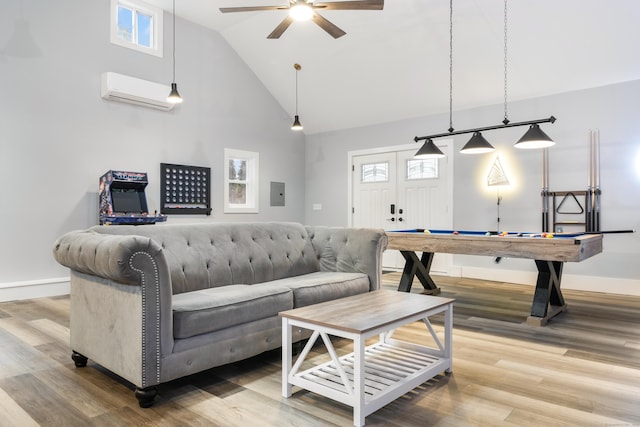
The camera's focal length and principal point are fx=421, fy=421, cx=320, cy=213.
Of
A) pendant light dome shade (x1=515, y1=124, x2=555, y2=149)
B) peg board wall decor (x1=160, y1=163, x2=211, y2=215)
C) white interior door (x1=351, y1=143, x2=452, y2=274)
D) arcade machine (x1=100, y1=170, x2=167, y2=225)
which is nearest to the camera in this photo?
pendant light dome shade (x1=515, y1=124, x2=555, y2=149)

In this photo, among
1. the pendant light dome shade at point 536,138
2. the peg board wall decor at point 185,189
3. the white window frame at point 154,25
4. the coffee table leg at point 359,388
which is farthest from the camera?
the peg board wall decor at point 185,189

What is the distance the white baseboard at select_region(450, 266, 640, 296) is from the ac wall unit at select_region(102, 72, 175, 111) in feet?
16.8

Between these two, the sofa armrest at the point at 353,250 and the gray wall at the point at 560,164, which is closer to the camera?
the sofa armrest at the point at 353,250

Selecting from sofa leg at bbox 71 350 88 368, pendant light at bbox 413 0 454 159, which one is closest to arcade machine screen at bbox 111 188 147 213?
sofa leg at bbox 71 350 88 368

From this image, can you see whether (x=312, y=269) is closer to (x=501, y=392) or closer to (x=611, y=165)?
(x=501, y=392)

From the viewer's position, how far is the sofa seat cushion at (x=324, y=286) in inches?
120

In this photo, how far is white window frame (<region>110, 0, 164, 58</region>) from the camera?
5715mm

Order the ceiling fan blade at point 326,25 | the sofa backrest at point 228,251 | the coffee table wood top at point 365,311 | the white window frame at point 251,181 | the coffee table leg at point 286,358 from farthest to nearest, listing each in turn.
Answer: the white window frame at point 251,181 → the ceiling fan blade at point 326,25 → the sofa backrest at point 228,251 → the coffee table leg at point 286,358 → the coffee table wood top at point 365,311

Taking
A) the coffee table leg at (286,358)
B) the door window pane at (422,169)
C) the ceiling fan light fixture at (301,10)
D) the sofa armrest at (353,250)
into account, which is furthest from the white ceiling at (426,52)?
the coffee table leg at (286,358)

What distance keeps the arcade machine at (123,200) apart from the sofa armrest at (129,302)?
277cm

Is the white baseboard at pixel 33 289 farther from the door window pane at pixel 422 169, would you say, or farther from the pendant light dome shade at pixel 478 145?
the door window pane at pixel 422 169

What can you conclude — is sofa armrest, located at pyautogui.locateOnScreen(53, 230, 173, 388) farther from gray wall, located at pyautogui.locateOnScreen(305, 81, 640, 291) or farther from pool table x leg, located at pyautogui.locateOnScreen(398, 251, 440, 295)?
gray wall, located at pyautogui.locateOnScreen(305, 81, 640, 291)

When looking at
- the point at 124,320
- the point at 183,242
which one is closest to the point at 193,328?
the point at 124,320

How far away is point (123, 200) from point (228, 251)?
2827mm
